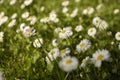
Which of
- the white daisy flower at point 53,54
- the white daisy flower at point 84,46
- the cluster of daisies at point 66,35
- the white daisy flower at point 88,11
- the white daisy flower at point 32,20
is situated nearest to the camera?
the cluster of daisies at point 66,35

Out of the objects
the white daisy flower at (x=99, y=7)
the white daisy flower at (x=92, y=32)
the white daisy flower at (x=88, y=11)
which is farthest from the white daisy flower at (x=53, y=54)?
the white daisy flower at (x=99, y=7)

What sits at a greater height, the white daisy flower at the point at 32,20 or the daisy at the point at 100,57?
the white daisy flower at the point at 32,20

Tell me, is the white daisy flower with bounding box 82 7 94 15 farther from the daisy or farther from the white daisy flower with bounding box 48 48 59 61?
the daisy

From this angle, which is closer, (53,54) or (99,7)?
(53,54)

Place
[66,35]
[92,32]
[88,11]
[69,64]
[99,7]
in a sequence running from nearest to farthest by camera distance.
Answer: [69,64] < [66,35] < [92,32] < [88,11] < [99,7]

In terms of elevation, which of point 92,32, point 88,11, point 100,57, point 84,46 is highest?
point 88,11

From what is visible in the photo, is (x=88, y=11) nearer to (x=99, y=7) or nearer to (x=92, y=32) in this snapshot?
(x=99, y=7)

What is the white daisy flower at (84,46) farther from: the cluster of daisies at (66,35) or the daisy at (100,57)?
the daisy at (100,57)

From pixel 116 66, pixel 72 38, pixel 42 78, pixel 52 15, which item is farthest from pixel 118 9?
pixel 42 78

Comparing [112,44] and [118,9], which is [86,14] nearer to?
[118,9]

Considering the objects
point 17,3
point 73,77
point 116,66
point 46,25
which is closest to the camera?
point 73,77

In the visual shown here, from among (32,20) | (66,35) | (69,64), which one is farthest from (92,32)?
(69,64)
